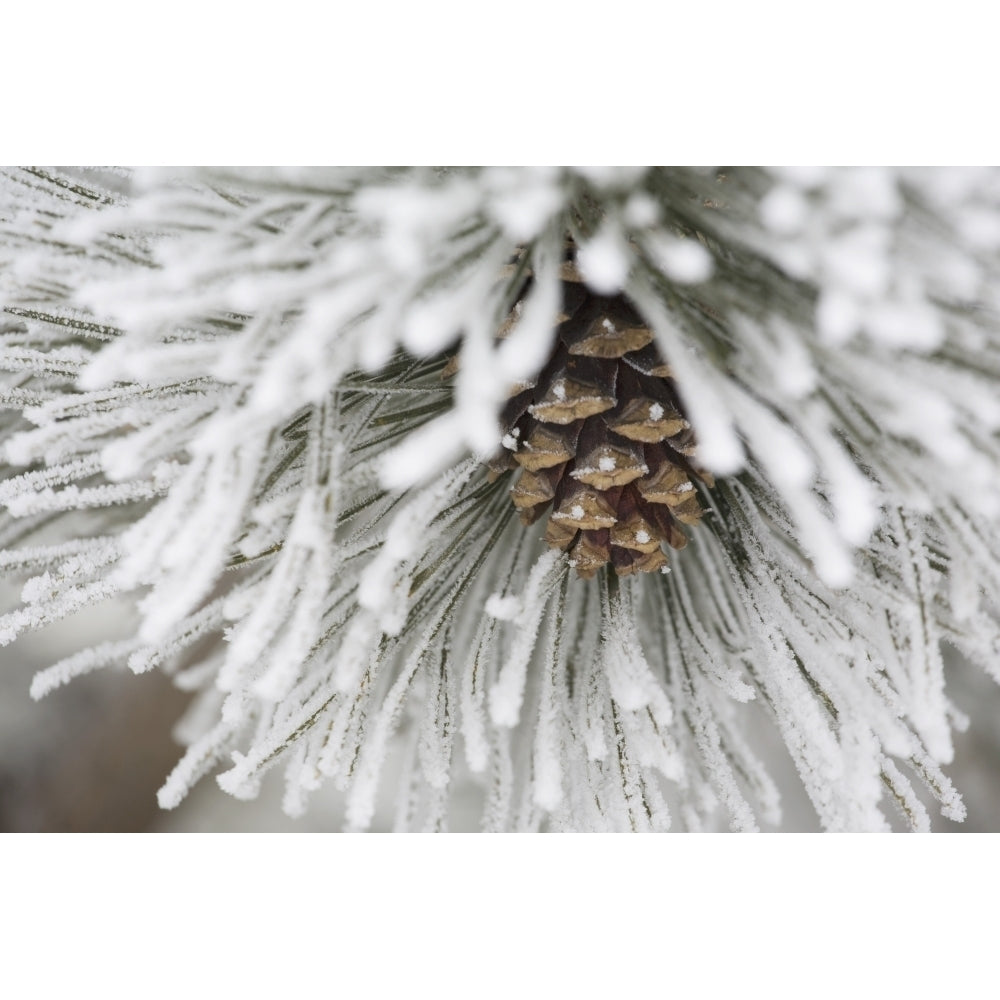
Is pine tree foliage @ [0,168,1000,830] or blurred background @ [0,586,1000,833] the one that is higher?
pine tree foliage @ [0,168,1000,830]

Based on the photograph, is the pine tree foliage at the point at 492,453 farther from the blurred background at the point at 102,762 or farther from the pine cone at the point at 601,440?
the blurred background at the point at 102,762

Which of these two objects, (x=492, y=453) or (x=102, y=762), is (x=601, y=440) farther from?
(x=102, y=762)

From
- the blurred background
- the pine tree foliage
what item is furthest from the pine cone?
the blurred background

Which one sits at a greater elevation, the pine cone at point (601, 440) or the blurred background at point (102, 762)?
the pine cone at point (601, 440)

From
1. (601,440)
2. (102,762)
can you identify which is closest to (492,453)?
(601,440)

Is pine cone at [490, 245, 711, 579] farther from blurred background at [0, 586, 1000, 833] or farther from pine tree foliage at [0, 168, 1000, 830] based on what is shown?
blurred background at [0, 586, 1000, 833]

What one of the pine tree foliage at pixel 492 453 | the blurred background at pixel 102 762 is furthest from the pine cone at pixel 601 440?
the blurred background at pixel 102 762
